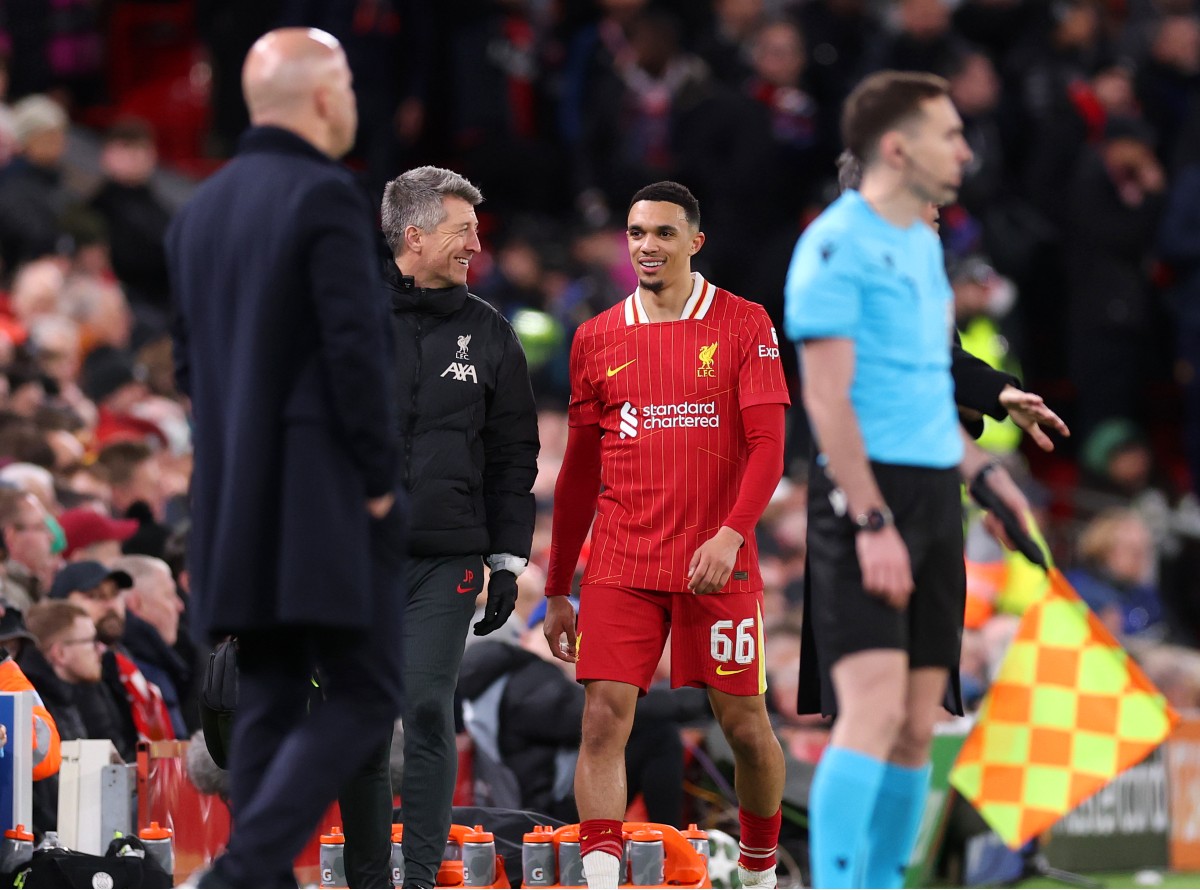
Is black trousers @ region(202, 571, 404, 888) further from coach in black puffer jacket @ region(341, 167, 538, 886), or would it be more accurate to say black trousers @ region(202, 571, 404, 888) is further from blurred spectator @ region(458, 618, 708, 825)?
blurred spectator @ region(458, 618, 708, 825)

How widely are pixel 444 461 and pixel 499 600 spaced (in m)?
0.45

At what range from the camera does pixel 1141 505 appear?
14.3 metres

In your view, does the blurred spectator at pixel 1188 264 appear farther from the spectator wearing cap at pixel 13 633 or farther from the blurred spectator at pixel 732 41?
the spectator wearing cap at pixel 13 633

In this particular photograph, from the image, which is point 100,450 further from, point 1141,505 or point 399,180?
point 1141,505

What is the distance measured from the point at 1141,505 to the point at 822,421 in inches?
392

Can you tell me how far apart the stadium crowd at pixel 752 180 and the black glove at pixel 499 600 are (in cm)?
508

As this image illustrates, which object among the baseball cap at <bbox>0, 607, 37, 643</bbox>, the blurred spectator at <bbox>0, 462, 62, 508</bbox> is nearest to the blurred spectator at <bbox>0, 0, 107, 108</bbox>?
the blurred spectator at <bbox>0, 462, 62, 508</bbox>

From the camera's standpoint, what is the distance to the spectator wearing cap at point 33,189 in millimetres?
12531

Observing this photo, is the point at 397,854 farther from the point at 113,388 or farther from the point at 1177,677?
the point at 1177,677

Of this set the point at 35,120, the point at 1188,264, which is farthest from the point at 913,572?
the point at 1188,264

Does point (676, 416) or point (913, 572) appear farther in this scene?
point (676, 416)

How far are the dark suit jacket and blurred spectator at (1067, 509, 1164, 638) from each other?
8.85 meters

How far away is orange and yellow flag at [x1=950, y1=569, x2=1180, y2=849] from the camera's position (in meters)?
8.45

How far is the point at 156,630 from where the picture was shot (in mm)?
8156
